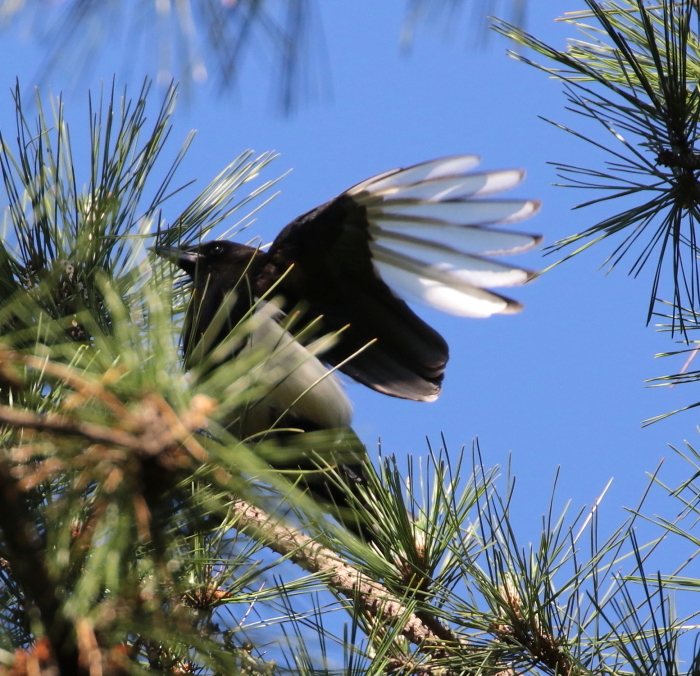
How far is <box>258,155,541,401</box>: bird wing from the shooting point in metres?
2.28

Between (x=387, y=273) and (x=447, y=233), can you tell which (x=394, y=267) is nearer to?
(x=387, y=273)

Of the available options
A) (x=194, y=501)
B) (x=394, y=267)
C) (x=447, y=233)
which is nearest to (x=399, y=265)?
(x=394, y=267)

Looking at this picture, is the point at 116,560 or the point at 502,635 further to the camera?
the point at 502,635

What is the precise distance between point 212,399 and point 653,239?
37.5 inches

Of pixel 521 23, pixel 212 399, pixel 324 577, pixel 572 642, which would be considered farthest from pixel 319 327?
pixel 212 399

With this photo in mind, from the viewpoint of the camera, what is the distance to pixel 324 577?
134 centimetres

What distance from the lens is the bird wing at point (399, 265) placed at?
2.28 metres

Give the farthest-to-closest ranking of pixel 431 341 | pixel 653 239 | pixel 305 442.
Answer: pixel 431 341, pixel 653 239, pixel 305 442

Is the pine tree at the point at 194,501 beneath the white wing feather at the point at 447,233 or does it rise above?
beneath

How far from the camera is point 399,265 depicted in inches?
95.0

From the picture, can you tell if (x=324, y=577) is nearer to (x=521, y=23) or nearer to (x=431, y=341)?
(x=521, y=23)

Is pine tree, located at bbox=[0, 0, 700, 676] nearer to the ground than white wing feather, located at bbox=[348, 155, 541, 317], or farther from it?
nearer to the ground

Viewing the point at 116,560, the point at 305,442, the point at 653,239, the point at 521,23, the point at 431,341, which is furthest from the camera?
the point at 431,341

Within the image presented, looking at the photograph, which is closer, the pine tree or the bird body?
the pine tree
